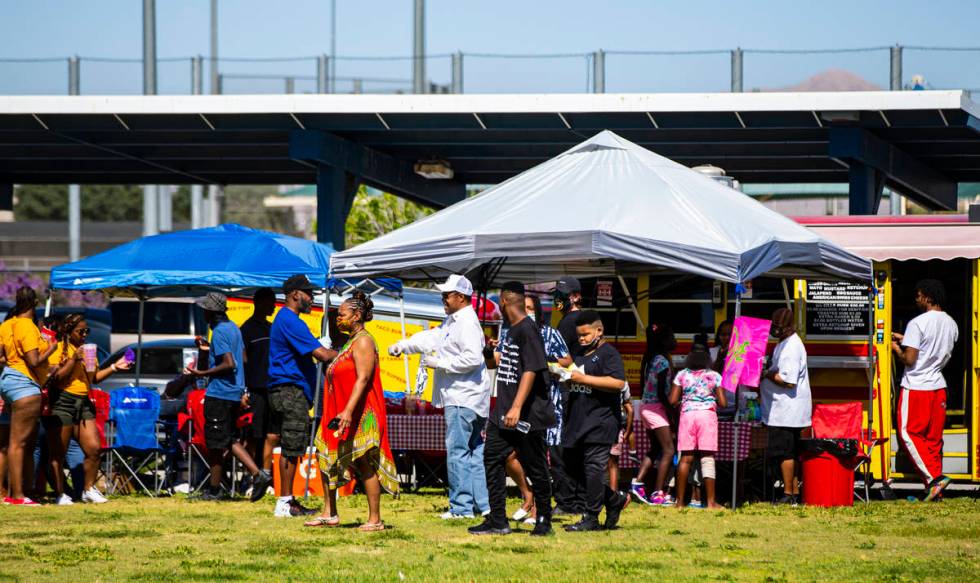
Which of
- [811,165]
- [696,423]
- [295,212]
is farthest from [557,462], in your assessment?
[295,212]

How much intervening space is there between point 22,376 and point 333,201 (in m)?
11.3

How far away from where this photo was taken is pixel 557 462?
11.2 meters

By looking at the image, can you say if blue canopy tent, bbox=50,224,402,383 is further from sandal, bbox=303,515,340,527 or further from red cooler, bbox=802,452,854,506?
red cooler, bbox=802,452,854,506

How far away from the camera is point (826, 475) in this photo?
40.4 ft

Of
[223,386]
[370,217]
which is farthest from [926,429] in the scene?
[370,217]

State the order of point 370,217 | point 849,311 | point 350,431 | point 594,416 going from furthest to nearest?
point 370,217 < point 849,311 < point 594,416 < point 350,431

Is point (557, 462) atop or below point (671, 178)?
below

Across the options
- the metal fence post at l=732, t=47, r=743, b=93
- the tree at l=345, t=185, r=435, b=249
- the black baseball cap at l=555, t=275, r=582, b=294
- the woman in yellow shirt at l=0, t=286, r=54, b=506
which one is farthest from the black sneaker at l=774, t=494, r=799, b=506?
the tree at l=345, t=185, r=435, b=249

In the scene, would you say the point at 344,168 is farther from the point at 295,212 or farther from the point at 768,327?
the point at 295,212

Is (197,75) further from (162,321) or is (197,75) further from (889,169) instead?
(889,169)

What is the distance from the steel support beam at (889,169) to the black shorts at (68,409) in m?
12.2

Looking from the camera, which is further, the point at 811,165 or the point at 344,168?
the point at 811,165

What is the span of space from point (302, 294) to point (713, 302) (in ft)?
15.6

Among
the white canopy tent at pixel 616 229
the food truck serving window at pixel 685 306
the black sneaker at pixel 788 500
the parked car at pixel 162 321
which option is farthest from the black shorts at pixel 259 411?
the parked car at pixel 162 321
